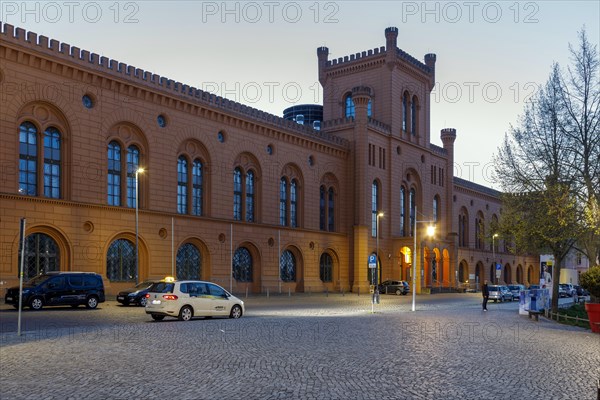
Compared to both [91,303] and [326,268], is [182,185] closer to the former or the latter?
[91,303]

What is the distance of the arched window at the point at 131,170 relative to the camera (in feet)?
142

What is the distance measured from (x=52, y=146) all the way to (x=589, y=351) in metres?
31.5

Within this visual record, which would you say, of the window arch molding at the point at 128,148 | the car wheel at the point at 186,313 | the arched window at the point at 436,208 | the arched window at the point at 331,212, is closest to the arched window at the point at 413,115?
the arched window at the point at 436,208

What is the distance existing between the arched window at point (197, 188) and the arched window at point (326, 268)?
15.8 m

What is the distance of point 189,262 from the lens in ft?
153

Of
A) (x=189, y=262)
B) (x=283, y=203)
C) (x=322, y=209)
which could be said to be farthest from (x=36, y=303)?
(x=322, y=209)

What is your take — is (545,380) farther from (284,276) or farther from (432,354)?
(284,276)

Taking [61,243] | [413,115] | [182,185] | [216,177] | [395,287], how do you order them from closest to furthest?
[61,243]
[182,185]
[216,177]
[395,287]
[413,115]

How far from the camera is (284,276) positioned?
56.0 meters

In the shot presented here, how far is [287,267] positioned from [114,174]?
1924cm

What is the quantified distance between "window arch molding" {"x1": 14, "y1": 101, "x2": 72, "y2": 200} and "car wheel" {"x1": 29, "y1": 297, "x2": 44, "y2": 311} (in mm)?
8940

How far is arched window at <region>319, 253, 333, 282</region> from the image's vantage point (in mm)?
60688

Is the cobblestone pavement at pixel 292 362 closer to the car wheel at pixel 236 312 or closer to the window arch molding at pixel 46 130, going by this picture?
the car wheel at pixel 236 312

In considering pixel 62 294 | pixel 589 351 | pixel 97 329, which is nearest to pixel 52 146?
pixel 62 294
